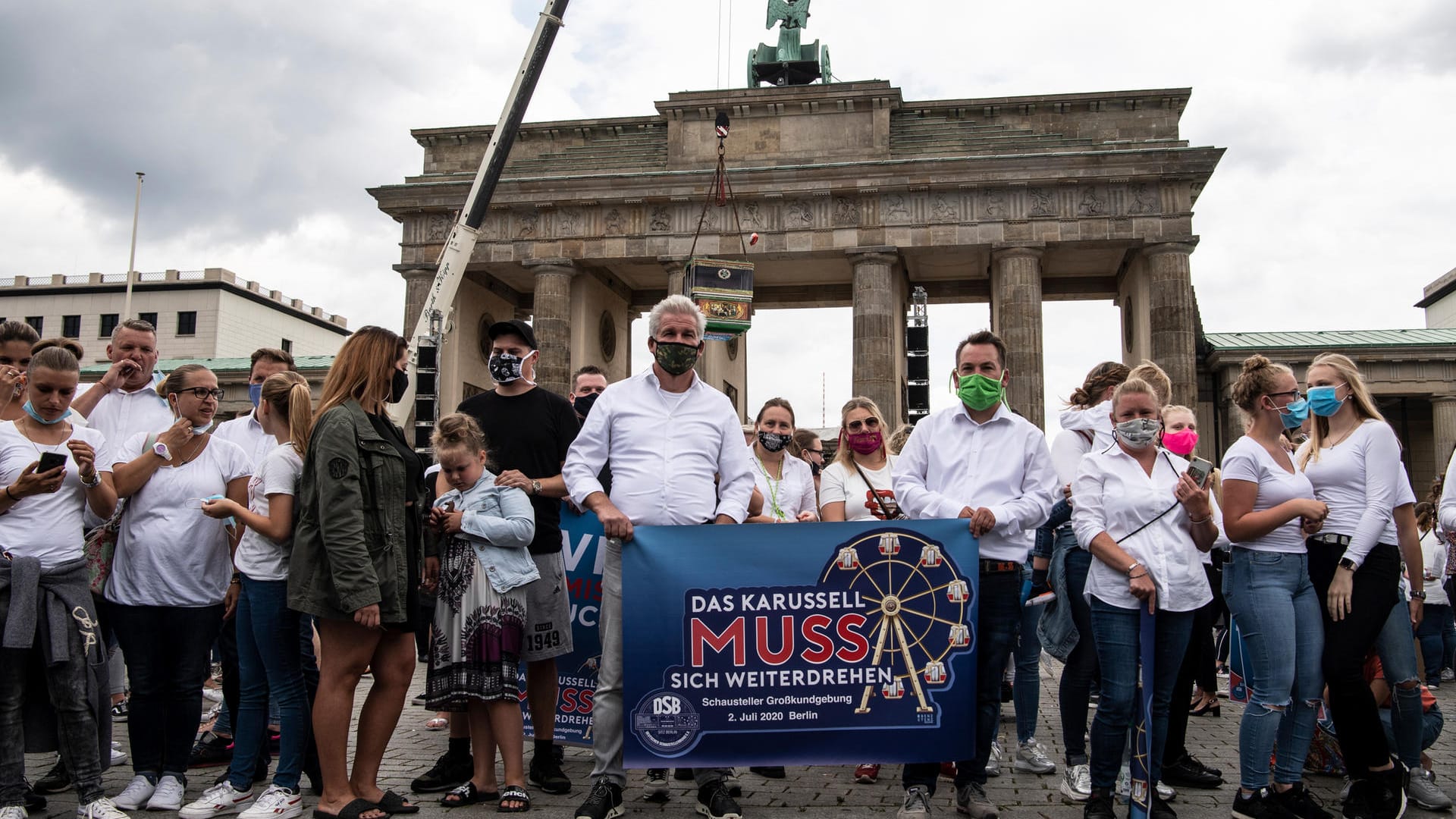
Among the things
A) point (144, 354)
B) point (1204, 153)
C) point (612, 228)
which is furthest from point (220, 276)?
point (144, 354)

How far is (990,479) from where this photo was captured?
5.41 meters

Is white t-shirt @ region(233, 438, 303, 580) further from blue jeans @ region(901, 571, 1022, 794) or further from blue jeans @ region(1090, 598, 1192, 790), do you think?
blue jeans @ region(1090, 598, 1192, 790)

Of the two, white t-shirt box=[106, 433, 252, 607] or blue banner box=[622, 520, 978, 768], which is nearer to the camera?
blue banner box=[622, 520, 978, 768]

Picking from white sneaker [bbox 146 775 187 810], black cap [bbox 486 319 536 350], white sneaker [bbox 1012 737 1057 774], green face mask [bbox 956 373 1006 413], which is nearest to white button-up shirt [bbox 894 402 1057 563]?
green face mask [bbox 956 373 1006 413]

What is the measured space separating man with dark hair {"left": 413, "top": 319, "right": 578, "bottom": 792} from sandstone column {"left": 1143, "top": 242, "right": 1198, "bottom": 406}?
2837 cm

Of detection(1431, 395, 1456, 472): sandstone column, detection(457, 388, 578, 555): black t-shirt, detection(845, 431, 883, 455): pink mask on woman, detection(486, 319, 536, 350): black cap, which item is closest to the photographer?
detection(457, 388, 578, 555): black t-shirt

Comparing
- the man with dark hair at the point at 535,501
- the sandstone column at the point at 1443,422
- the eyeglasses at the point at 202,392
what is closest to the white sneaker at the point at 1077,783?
the man with dark hair at the point at 535,501

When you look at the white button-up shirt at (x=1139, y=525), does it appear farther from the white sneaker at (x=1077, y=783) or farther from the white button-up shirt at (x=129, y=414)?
the white button-up shirt at (x=129, y=414)

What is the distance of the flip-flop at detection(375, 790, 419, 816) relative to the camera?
5.23 metres

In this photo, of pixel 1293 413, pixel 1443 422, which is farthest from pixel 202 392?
pixel 1443 422

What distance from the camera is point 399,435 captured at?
5.62 m

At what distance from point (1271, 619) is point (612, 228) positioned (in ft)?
104

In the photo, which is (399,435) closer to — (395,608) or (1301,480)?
(395,608)

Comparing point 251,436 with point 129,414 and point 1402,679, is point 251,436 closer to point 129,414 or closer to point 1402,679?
point 129,414
